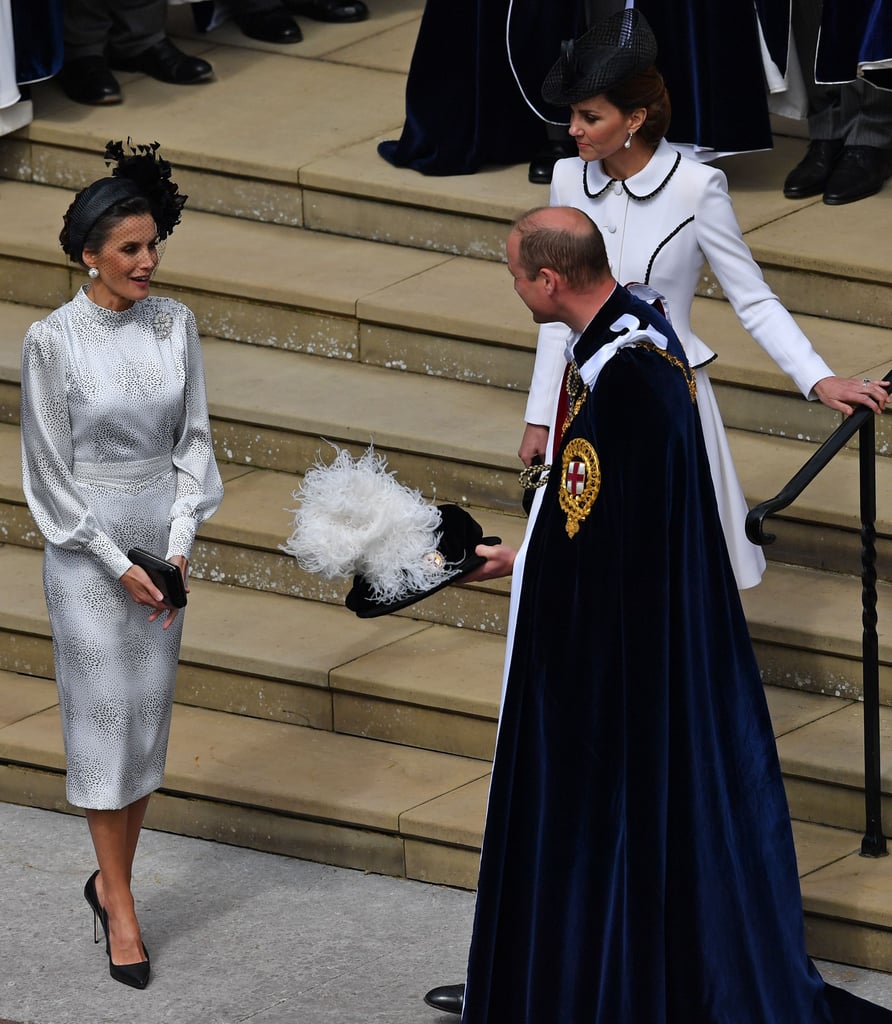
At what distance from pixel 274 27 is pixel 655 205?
Result: 4.60 meters

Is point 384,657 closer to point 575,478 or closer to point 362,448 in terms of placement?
point 362,448

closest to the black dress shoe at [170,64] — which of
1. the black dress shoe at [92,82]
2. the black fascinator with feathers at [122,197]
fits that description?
the black dress shoe at [92,82]

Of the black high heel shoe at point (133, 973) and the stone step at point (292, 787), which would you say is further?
Answer: the stone step at point (292, 787)

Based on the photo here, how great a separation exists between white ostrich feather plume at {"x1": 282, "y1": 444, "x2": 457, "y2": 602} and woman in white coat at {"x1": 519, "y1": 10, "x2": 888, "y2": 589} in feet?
2.30

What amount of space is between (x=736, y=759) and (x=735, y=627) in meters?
0.30

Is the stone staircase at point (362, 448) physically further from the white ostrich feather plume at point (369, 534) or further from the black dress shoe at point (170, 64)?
the white ostrich feather plume at point (369, 534)

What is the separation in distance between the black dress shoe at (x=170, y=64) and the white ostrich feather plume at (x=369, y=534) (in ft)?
14.5

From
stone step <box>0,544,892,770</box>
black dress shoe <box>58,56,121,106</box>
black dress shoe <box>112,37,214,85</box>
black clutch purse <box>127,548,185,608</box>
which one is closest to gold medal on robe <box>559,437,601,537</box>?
black clutch purse <box>127,548,185,608</box>

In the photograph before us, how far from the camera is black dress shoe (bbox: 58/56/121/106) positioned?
28.6 feet

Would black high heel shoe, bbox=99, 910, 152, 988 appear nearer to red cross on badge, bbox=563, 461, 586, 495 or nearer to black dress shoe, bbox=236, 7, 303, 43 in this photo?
red cross on badge, bbox=563, 461, 586, 495

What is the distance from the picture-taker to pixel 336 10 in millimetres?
9648

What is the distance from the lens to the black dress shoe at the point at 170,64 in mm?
9016

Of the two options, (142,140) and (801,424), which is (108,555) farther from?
(142,140)

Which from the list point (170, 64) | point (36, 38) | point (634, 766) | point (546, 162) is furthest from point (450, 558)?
point (170, 64)
